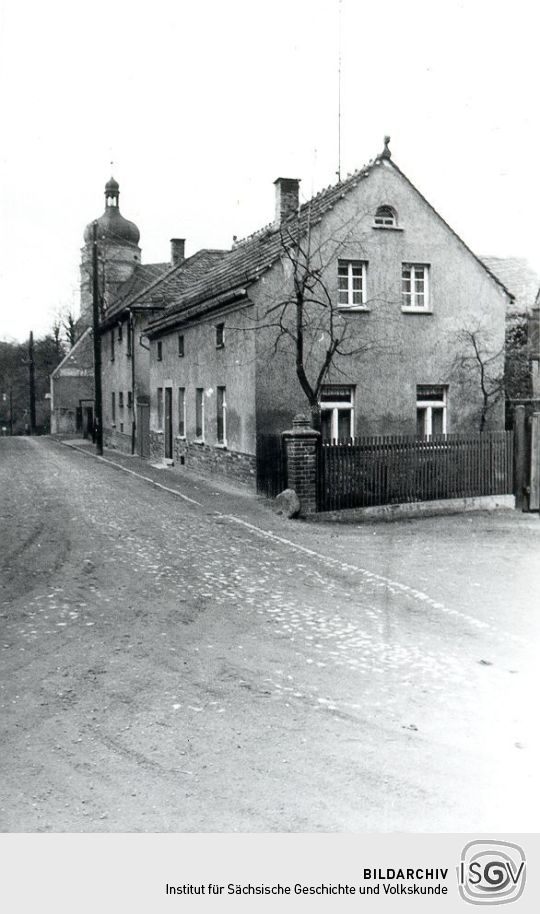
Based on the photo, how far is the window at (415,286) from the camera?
20484 millimetres

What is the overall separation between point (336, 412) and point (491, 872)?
1654cm

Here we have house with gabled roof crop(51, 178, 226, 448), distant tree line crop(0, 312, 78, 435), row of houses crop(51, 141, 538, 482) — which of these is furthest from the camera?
distant tree line crop(0, 312, 78, 435)

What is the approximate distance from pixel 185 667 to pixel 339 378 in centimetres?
1361

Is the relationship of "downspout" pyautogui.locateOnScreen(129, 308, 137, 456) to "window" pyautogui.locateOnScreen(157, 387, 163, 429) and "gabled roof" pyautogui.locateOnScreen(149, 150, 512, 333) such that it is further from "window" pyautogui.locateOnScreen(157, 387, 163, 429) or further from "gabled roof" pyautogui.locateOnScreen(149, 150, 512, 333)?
"gabled roof" pyautogui.locateOnScreen(149, 150, 512, 333)

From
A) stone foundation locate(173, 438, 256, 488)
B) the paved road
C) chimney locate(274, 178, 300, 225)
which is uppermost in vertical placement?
chimney locate(274, 178, 300, 225)

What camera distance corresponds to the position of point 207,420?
921 inches

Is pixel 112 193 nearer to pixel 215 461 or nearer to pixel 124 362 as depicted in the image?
pixel 124 362

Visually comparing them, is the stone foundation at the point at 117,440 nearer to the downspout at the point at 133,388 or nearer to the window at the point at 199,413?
the downspout at the point at 133,388

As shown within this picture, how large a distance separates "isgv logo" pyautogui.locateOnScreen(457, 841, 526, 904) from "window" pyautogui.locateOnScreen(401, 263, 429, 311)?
17.7 m

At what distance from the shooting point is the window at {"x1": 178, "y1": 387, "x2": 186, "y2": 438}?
26634 millimetres

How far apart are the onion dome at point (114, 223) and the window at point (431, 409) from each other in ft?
206

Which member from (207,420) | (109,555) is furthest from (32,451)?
(109,555)

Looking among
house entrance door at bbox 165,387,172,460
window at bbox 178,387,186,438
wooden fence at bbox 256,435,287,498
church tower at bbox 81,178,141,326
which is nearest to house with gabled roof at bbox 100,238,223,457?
house entrance door at bbox 165,387,172,460

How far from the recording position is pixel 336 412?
1978 cm
